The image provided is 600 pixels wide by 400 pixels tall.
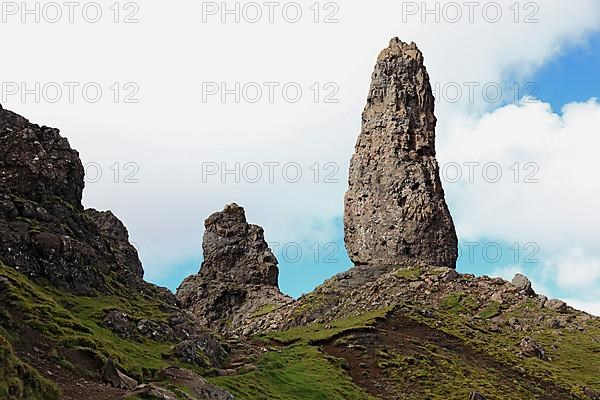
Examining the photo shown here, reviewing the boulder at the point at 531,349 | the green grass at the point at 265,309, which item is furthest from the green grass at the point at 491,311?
the green grass at the point at 265,309

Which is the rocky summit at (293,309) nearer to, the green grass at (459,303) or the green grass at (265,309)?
the green grass at (459,303)

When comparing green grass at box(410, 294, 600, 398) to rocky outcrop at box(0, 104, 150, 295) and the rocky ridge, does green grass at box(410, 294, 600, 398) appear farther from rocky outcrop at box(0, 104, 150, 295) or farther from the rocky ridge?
rocky outcrop at box(0, 104, 150, 295)

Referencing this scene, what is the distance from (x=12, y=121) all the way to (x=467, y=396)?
1902 inches

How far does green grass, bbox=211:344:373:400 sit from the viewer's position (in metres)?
41.9

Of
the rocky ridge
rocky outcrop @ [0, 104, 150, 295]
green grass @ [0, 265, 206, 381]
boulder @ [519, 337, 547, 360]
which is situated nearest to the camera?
the rocky ridge

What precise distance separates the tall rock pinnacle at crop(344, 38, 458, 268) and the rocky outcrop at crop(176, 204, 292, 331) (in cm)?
2012

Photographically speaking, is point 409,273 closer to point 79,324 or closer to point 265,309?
point 265,309

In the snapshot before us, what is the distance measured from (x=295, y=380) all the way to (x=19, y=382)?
27498 mm

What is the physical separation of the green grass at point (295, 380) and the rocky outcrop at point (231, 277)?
5896 cm

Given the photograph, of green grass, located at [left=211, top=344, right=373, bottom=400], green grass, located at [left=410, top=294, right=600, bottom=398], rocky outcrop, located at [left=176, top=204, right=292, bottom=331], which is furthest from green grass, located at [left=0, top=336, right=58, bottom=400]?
rocky outcrop, located at [left=176, top=204, right=292, bottom=331]

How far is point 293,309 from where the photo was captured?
103500 millimetres

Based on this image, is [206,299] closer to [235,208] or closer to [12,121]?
[235,208]

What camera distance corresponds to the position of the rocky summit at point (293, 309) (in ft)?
119

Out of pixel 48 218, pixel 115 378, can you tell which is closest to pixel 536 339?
pixel 48 218
